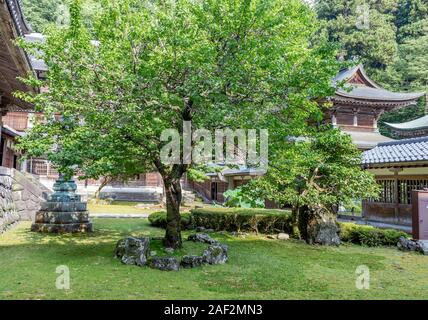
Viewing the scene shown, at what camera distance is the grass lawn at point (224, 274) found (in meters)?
6.21

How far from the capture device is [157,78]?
8320 millimetres

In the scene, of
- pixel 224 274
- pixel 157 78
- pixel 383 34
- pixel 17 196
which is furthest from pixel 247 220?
pixel 383 34

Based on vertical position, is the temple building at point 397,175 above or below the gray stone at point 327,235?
above

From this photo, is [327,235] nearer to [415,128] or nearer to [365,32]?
[415,128]

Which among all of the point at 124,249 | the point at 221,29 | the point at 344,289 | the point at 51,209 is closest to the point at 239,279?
the point at 344,289

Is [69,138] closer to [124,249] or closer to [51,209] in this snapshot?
[124,249]

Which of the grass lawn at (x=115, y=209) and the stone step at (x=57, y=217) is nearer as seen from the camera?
the stone step at (x=57, y=217)

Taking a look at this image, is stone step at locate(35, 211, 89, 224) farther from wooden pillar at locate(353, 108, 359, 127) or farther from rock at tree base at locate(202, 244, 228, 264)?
wooden pillar at locate(353, 108, 359, 127)

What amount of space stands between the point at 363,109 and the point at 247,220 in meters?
20.0

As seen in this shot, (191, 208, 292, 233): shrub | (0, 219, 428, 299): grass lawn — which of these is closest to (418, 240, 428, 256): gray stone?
(0, 219, 428, 299): grass lawn

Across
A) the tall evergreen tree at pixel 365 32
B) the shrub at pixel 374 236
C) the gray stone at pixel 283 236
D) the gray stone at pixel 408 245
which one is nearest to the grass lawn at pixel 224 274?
the gray stone at pixel 408 245

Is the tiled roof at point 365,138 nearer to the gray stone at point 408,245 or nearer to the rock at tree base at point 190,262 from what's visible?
the gray stone at point 408,245

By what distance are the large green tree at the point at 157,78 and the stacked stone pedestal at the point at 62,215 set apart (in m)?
5.51

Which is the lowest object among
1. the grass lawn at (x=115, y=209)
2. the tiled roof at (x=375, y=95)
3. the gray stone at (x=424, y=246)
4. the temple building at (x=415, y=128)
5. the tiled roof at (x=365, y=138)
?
the grass lawn at (x=115, y=209)
